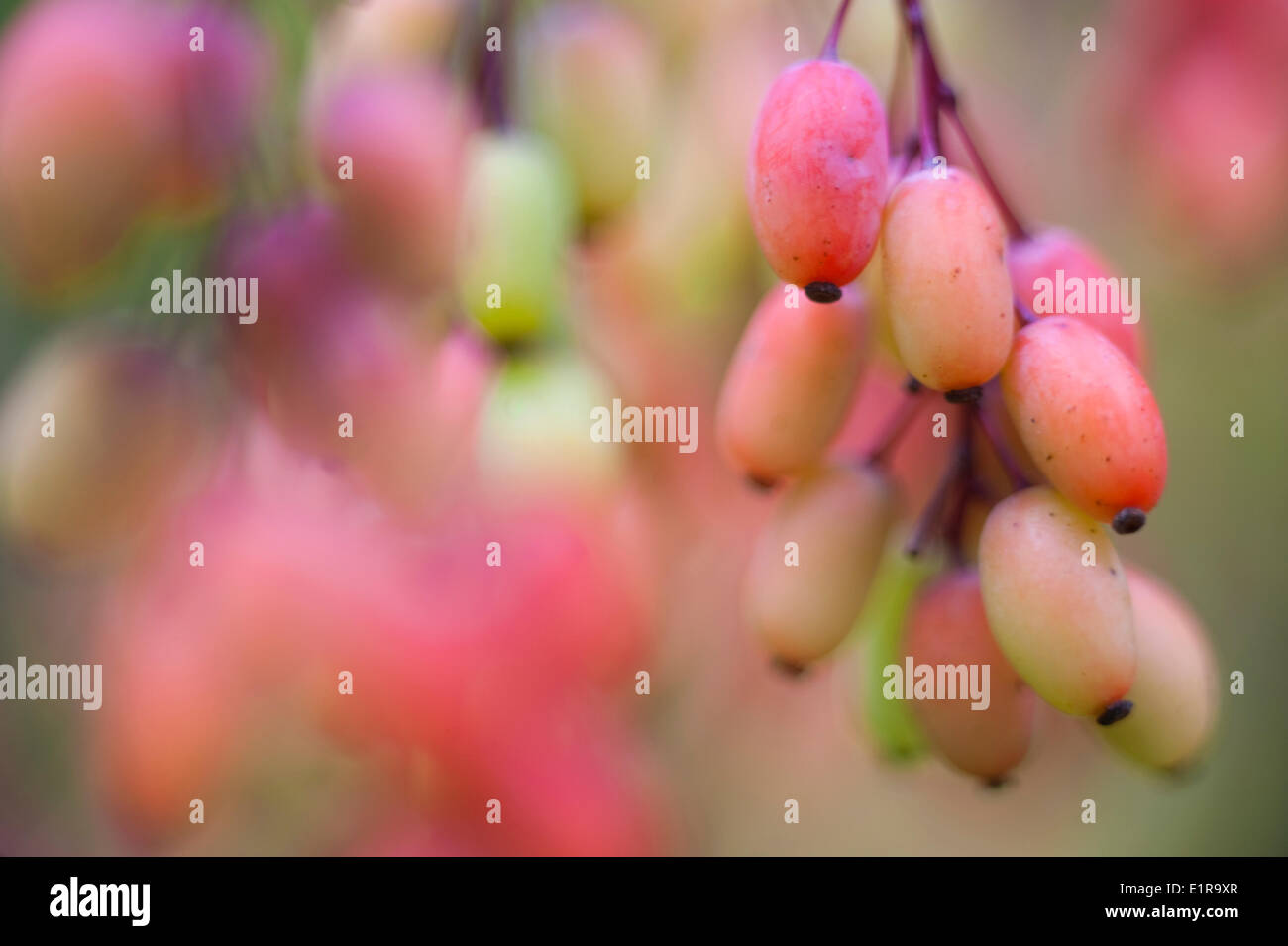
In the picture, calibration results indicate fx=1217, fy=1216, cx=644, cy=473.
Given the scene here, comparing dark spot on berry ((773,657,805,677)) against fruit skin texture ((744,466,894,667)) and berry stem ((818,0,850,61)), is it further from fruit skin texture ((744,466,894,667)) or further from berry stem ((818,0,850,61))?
berry stem ((818,0,850,61))

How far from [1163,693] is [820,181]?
17 centimetres

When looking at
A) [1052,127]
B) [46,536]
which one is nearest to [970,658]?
[46,536]

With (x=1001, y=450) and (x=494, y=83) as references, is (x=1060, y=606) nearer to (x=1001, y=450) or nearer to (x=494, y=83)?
(x=1001, y=450)

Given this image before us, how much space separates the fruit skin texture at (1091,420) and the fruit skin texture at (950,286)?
0.01m

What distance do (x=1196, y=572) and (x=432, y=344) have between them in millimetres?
494

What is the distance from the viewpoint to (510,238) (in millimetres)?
329

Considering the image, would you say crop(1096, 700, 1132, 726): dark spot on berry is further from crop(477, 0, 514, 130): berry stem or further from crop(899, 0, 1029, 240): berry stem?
crop(477, 0, 514, 130): berry stem

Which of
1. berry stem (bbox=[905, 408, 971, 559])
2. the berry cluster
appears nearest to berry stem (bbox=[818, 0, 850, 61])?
the berry cluster

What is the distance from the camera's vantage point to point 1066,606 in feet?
0.93

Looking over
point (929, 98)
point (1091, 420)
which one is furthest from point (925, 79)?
point (1091, 420)

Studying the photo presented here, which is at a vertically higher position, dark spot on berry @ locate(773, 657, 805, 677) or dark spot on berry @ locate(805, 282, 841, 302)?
dark spot on berry @ locate(805, 282, 841, 302)

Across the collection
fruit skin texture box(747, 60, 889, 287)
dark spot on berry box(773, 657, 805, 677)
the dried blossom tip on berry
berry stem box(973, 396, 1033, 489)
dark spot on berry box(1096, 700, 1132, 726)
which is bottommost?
dark spot on berry box(1096, 700, 1132, 726)

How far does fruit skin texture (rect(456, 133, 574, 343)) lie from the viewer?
1.08 feet
